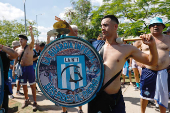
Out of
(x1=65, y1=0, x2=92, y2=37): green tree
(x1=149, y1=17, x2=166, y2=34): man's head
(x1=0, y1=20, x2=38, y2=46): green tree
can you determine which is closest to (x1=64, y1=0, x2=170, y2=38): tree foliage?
(x1=149, y1=17, x2=166, y2=34): man's head

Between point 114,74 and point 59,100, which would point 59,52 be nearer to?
point 59,100

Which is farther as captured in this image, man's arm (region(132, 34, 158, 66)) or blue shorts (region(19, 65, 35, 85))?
blue shorts (region(19, 65, 35, 85))

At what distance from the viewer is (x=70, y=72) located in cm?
137

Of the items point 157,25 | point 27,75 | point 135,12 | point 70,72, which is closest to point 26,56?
point 27,75

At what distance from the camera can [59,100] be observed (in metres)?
1.34

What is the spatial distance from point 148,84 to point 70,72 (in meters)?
1.95

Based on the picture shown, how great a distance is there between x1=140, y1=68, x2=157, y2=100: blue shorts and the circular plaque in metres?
1.65

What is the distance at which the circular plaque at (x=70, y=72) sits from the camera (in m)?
1.34

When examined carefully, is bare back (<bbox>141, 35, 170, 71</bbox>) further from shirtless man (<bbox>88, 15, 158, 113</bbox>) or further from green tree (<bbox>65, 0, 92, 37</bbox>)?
green tree (<bbox>65, 0, 92, 37</bbox>)

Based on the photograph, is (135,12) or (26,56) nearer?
(26,56)

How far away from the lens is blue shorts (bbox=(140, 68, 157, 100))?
97.8 inches

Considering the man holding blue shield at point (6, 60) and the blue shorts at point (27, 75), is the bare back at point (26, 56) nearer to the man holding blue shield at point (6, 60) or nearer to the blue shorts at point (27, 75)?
the blue shorts at point (27, 75)

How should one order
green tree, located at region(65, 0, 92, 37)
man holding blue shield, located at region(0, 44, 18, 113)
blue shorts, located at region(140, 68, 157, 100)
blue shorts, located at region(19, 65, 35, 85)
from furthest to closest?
green tree, located at region(65, 0, 92, 37) < blue shorts, located at region(19, 65, 35, 85) < blue shorts, located at region(140, 68, 157, 100) < man holding blue shield, located at region(0, 44, 18, 113)

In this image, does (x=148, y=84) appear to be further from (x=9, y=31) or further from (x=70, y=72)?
(x=9, y=31)
